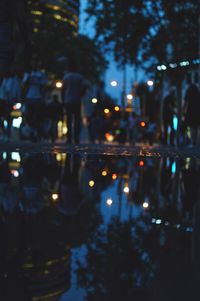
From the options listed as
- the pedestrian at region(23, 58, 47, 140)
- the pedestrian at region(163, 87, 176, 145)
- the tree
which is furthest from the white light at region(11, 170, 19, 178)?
the tree

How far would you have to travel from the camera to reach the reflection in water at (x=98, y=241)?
1940 millimetres

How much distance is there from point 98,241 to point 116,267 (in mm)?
Answer: 434

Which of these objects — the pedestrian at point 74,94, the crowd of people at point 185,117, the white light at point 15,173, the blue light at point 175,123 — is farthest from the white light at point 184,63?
the white light at point 15,173

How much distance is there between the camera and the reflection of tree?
1902mm

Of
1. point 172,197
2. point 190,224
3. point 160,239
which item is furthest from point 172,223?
point 172,197

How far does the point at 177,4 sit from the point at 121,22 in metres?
2.71

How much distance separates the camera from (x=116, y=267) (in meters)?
2.20

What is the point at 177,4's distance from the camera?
33.0m

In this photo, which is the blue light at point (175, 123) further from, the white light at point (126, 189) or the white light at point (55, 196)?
the white light at point (55, 196)

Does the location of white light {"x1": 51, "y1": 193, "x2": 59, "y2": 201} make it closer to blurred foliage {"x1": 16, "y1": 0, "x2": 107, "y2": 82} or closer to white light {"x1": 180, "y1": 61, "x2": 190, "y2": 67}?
white light {"x1": 180, "y1": 61, "x2": 190, "y2": 67}

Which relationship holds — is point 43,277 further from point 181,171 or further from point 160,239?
point 181,171

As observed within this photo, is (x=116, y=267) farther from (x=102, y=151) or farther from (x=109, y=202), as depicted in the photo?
(x=102, y=151)

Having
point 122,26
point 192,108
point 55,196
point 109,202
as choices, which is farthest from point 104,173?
point 122,26

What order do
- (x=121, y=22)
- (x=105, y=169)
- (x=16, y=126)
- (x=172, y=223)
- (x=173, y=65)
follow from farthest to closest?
1. (x=16, y=126)
2. (x=121, y=22)
3. (x=173, y=65)
4. (x=105, y=169)
5. (x=172, y=223)
